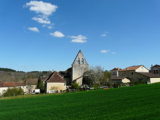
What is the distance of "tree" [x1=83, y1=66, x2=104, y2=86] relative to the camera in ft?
272

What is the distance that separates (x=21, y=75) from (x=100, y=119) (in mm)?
95624

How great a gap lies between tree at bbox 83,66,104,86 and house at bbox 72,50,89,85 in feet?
6.20

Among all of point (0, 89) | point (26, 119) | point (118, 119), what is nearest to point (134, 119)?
point (118, 119)

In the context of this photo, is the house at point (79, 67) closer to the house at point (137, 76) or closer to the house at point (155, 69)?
the house at point (137, 76)

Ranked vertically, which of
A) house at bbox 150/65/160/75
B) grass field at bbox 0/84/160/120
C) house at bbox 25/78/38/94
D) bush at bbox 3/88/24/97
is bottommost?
grass field at bbox 0/84/160/120

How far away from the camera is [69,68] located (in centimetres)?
8950

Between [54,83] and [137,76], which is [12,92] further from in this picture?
[137,76]

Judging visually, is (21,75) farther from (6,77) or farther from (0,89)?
(0,89)

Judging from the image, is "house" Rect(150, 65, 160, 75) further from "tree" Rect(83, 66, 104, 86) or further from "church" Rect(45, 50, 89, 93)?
"church" Rect(45, 50, 89, 93)

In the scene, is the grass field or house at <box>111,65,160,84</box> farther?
house at <box>111,65,160,84</box>

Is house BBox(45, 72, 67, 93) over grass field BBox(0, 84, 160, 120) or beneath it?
over

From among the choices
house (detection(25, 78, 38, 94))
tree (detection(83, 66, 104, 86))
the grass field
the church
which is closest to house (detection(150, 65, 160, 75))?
tree (detection(83, 66, 104, 86))

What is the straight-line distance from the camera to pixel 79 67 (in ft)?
282

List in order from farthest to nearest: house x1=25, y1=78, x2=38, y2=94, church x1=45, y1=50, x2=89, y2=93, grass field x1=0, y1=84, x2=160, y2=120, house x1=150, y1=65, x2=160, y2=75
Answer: house x1=150, y1=65, x2=160, y2=75 < house x1=25, y1=78, x2=38, y2=94 < church x1=45, y1=50, x2=89, y2=93 < grass field x1=0, y1=84, x2=160, y2=120
